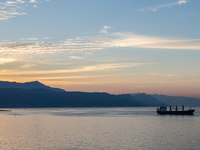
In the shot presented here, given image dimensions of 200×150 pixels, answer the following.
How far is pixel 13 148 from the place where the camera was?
58.3 m

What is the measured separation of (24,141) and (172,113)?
144811 millimetres

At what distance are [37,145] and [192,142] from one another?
1294 inches

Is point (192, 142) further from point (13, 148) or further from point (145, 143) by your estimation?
point (13, 148)

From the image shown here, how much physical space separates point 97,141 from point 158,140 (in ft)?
45.2

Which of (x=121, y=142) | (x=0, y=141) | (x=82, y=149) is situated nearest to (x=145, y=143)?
(x=121, y=142)

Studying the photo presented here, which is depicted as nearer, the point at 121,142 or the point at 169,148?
the point at 169,148

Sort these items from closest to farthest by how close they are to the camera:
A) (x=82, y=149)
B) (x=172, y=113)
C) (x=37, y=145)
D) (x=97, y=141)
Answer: (x=82, y=149) → (x=37, y=145) → (x=97, y=141) → (x=172, y=113)

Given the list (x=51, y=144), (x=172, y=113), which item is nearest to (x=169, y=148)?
(x=51, y=144)

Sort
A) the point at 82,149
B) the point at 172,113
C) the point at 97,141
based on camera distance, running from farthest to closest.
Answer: the point at 172,113 → the point at 97,141 → the point at 82,149

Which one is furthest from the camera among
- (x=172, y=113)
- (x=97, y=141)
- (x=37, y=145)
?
(x=172, y=113)

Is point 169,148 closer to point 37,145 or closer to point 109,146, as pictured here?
point 109,146

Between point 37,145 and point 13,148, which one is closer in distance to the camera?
point 13,148

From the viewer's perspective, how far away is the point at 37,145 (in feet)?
205

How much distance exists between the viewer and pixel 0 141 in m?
67.9
